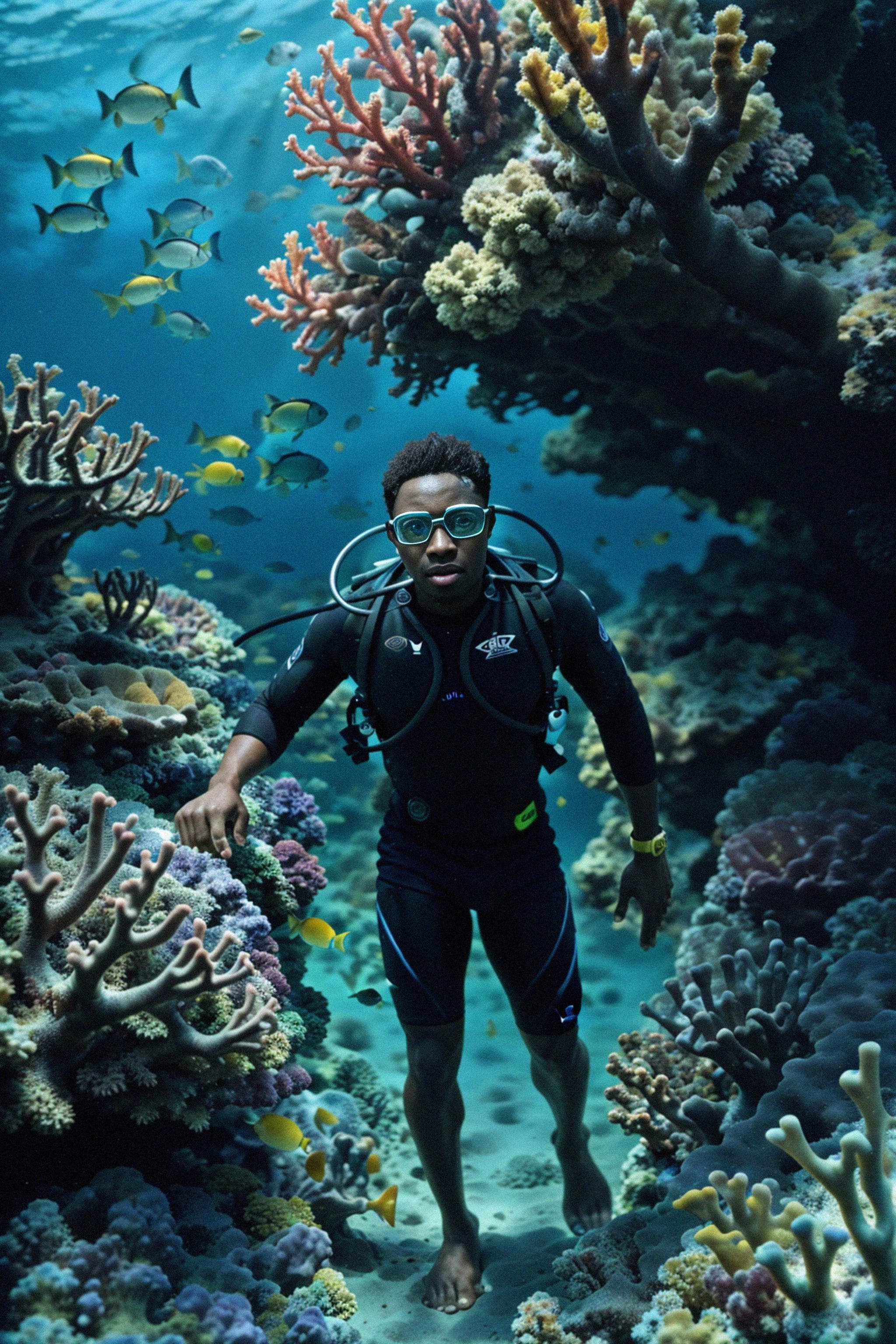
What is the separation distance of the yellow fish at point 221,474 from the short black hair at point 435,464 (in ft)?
12.4

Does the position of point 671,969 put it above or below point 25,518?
below

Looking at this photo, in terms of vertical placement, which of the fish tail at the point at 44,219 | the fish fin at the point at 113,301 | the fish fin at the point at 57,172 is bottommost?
the fish tail at the point at 44,219

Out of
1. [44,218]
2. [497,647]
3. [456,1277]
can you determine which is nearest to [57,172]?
[44,218]

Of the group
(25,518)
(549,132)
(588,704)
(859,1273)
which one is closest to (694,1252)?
(859,1273)

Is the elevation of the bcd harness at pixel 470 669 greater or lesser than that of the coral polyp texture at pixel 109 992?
greater

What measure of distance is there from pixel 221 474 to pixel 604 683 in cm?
449

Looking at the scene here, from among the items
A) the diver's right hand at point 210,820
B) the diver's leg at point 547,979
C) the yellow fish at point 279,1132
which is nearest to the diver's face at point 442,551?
the diver's right hand at point 210,820

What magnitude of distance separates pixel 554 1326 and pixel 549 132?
5299 mm

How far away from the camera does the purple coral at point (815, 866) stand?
13.5 feet

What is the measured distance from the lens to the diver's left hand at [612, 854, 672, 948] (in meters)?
2.89

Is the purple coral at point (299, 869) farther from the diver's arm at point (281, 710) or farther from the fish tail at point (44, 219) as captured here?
the fish tail at point (44, 219)

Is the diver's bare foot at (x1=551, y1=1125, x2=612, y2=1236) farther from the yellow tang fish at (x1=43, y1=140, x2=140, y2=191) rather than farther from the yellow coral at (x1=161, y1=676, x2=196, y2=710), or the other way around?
the yellow tang fish at (x1=43, y1=140, x2=140, y2=191)

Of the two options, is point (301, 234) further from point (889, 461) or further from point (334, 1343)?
point (334, 1343)

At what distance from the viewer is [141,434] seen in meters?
4.16
